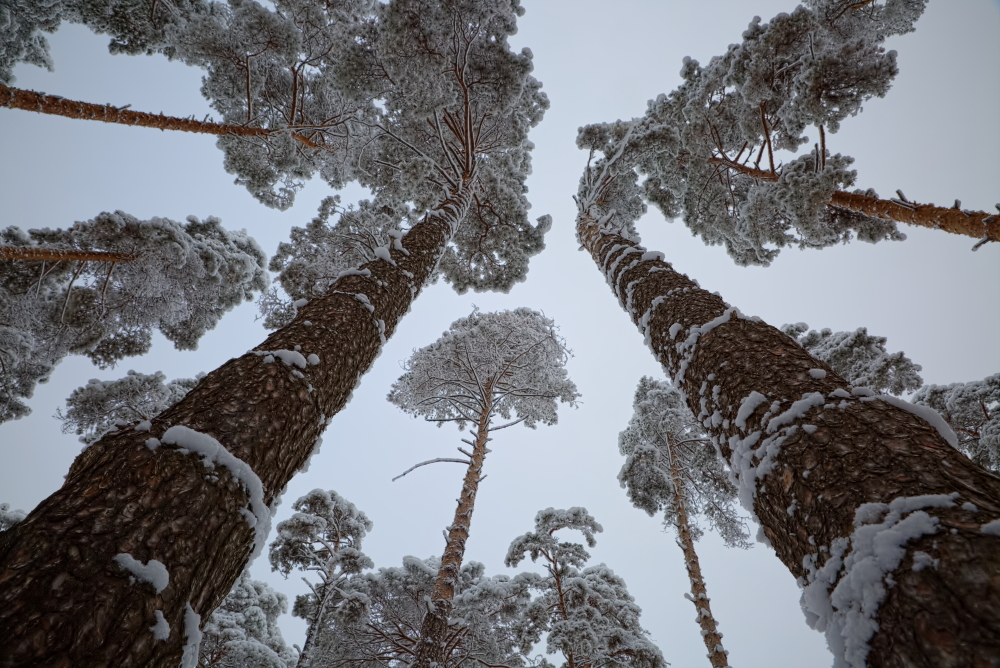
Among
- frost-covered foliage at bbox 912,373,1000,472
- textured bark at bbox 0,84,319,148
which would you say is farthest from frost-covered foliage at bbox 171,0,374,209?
frost-covered foliage at bbox 912,373,1000,472

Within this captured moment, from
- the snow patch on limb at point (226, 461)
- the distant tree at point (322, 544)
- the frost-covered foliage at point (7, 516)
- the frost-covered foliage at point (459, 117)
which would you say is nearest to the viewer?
the snow patch on limb at point (226, 461)

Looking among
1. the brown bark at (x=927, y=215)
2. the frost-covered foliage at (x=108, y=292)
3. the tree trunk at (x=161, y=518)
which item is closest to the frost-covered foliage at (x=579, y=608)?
the tree trunk at (x=161, y=518)

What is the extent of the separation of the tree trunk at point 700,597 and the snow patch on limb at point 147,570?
8.37 m

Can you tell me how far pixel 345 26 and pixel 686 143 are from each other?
7017mm

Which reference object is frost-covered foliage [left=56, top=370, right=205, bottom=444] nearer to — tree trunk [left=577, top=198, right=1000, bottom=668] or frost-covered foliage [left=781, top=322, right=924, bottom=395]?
tree trunk [left=577, top=198, right=1000, bottom=668]

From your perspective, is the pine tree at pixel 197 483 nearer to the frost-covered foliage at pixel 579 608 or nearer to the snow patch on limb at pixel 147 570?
the snow patch on limb at pixel 147 570

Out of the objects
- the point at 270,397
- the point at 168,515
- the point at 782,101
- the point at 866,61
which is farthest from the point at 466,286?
the point at 168,515

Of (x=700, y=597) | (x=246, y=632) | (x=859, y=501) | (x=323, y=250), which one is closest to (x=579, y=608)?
(x=700, y=597)

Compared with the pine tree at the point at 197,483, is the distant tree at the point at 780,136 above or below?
above

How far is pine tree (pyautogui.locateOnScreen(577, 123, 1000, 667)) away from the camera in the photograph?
4.44 ft

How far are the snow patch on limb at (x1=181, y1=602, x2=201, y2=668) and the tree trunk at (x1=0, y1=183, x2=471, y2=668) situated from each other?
A: 15 mm

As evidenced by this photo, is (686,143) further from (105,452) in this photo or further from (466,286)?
(105,452)

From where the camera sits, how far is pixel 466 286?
1200 cm

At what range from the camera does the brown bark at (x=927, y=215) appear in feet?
18.9
